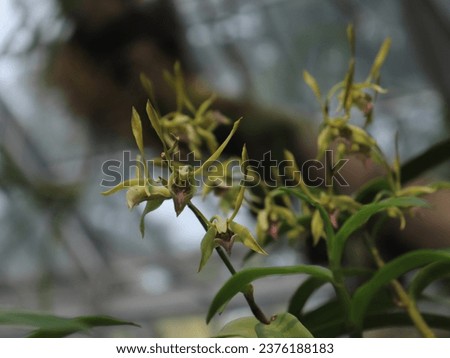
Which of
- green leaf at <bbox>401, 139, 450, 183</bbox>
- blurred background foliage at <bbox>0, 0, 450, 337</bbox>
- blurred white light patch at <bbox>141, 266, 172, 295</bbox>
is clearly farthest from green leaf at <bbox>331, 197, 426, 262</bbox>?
blurred white light patch at <bbox>141, 266, 172, 295</bbox>

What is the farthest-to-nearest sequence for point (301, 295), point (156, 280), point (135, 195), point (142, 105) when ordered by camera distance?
1. point (156, 280)
2. point (142, 105)
3. point (301, 295)
4. point (135, 195)

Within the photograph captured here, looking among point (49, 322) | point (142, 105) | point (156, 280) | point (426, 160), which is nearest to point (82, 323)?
point (49, 322)

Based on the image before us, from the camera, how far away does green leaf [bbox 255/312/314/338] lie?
27 centimetres

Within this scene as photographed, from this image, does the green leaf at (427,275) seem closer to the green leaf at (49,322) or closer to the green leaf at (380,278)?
the green leaf at (380,278)

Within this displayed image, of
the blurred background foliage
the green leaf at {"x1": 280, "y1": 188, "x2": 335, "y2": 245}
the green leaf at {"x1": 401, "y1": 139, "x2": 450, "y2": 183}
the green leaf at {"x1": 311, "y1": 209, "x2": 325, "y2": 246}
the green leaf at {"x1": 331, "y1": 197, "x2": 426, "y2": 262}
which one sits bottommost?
the green leaf at {"x1": 331, "y1": 197, "x2": 426, "y2": 262}

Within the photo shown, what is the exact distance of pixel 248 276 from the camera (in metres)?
0.27

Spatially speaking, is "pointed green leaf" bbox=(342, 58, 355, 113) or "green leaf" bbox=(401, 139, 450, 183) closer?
"pointed green leaf" bbox=(342, 58, 355, 113)

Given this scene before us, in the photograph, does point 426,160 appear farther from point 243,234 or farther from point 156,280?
point 156,280

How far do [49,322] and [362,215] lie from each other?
0.45ft

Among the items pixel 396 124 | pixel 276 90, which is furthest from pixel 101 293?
pixel 396 124

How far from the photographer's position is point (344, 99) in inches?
13.0

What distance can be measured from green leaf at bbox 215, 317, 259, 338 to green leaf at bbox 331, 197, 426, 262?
0.05 m

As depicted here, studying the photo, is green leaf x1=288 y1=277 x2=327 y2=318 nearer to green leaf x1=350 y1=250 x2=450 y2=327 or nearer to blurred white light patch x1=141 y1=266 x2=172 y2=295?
green leaf x1=350 y1=250 x2=450 y2=327

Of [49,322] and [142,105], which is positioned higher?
[142,105]
